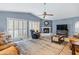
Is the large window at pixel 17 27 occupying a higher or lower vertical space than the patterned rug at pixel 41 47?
higher

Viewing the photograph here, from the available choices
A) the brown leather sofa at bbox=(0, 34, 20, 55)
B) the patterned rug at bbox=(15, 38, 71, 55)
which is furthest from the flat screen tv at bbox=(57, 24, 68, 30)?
the brown leather sofa at bbox=(0, 34, 20, 55)

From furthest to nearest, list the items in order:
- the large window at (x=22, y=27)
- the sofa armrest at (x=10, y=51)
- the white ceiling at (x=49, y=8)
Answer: the large window at (x=22, y=27) < the white ceiling at (x=49, y=8) < the sofa armrest at (x=10, y=51)

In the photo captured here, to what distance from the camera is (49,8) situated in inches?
96.0

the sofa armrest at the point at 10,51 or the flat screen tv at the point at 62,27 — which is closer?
the sofa armrest at the point at 10,51

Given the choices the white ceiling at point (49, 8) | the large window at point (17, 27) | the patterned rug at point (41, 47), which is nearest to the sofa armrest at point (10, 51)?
the patterned rug at point (41, 47)

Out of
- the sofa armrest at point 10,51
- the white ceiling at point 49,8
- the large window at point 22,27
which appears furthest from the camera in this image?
the large window at point 22,27

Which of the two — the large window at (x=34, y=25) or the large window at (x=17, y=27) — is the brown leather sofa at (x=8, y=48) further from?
the large window at (x=34, y=25)

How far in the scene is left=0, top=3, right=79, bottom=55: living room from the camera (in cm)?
239

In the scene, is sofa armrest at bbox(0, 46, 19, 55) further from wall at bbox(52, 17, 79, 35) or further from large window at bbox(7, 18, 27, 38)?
wall at bbox(52, 17, 79, 35)

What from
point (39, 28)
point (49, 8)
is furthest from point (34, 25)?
point (49, 8)

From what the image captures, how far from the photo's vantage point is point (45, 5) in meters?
2.40

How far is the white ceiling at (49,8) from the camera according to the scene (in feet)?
7.76

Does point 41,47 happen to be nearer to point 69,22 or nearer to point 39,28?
point 39,28

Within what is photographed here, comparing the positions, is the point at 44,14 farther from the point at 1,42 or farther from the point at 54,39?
the point at 1,42
